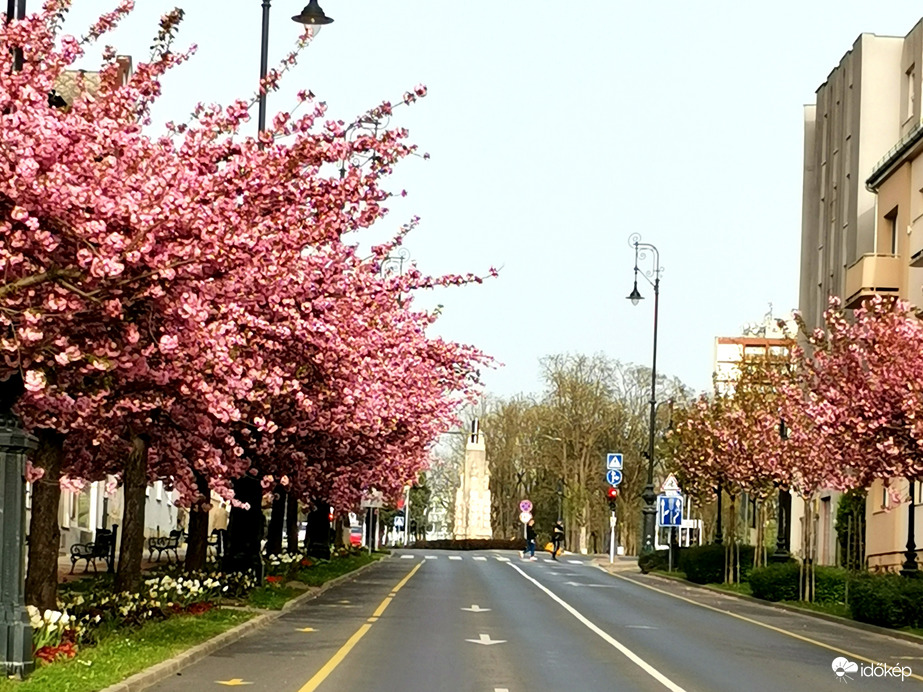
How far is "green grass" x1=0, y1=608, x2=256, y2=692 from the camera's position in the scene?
1443cm

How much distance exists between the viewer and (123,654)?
17.6 meters

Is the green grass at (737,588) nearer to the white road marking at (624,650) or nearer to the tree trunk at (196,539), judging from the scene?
the white road marking at (624,650)

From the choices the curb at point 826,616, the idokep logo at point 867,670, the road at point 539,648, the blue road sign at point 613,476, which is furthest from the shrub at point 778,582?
the blue road sign at point 613,476

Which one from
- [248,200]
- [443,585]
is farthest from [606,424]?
[248,200]

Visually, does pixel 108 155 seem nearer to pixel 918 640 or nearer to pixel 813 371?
pixel 918 640

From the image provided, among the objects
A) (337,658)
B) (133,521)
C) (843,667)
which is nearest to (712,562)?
(843,667)

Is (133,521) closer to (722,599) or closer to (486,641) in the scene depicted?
(486,641)

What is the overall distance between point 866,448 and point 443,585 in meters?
15.3

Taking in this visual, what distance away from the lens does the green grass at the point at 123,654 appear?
14.4 m

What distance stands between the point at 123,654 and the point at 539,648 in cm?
676

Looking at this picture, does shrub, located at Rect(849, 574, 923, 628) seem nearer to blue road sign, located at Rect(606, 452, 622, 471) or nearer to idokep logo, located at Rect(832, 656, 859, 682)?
idokep logo, located at Rect(832, 656, 859, 682)

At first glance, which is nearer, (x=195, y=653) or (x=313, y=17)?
(x=195, y=653)

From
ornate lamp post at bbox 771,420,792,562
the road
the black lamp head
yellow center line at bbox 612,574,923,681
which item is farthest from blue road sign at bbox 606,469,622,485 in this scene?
the black lamp head

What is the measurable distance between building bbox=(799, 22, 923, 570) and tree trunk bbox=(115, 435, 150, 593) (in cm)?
2185
